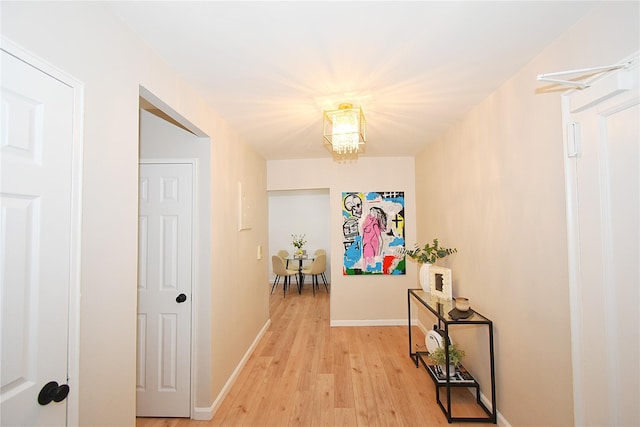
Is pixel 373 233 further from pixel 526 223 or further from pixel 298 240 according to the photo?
pixel 298 240

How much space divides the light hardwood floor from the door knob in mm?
1564

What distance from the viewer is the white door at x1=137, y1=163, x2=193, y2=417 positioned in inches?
92.8

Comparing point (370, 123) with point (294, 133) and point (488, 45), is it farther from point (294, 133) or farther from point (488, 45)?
point (488, 45)

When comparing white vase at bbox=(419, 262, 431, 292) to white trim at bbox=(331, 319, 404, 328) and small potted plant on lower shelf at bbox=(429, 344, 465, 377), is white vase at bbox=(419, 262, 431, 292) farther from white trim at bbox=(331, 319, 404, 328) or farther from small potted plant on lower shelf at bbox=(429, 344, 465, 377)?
white trim at bbox=(331, 319, 404, 328)

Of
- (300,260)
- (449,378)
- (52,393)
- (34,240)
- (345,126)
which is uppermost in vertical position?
(345,126)

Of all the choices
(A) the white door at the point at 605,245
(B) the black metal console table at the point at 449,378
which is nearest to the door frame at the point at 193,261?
(B) the black metal console table at the point at 449,378

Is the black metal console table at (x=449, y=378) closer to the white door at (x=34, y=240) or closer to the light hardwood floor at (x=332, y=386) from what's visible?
the light hardwood floor at (x=332, y=386)

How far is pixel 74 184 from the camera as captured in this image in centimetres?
108

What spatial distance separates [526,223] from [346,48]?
150cm

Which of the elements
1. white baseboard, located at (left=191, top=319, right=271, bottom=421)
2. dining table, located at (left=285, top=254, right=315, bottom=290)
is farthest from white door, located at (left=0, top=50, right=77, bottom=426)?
dining table, located at (left=285, top=254, right=315, bottom=290)

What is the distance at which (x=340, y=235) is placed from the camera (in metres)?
4.32

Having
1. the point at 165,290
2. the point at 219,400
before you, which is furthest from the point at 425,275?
the point at 165,290

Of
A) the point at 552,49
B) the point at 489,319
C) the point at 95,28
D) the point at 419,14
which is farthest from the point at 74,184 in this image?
the point at 489,319

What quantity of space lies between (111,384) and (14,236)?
0.77 meters
